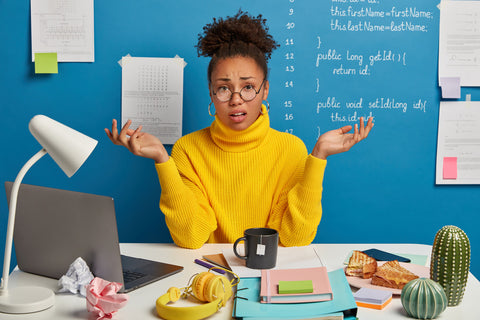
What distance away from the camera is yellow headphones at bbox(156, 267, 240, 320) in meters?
0.97

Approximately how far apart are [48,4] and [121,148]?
75 cm

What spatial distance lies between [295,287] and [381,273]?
0.83 feet

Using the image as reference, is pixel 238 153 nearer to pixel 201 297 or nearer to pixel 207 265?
pixel 207 265

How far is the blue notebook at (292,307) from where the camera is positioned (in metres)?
0.97

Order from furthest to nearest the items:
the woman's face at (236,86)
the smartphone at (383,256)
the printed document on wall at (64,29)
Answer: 1. the printed document on wall at (64,29)
2. the woman's face at (236,86)
3. the smartphone at (383,256)

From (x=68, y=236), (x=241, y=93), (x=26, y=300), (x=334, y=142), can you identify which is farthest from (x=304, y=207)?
(x=26, y=300)

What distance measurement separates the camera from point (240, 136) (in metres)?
1.79

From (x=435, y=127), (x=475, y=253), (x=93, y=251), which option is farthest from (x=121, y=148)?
(x=475, y=253)

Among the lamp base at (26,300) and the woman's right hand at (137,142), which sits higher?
the woman's right hand at (137,142)

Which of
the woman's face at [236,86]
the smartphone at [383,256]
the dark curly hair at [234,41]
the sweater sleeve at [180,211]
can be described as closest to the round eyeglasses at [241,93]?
the woman's face at [236,86]

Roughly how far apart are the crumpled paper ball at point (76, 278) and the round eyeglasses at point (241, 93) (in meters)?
0.82

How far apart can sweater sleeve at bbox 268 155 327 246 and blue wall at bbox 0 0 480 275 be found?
0.77 metres

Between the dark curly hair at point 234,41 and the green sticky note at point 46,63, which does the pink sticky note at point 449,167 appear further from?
the green sticky note at point 46,63

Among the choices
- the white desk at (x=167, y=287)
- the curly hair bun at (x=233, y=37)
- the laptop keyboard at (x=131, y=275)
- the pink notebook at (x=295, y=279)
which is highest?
the curly hair bun at (x=233, y=37)
